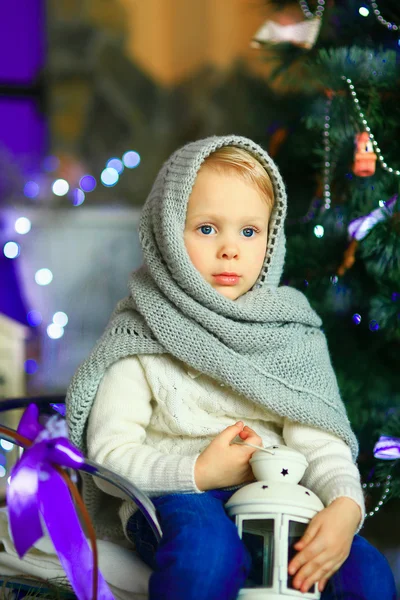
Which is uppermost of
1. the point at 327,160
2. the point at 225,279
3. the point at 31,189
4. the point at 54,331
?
the point at 327,160

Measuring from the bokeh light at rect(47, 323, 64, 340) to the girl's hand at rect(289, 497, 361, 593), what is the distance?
1.84 metres

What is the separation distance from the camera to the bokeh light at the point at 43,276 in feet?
9.36

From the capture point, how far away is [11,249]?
2.82m

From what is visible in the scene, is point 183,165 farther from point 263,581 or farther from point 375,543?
point 375,543

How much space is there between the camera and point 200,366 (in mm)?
1296

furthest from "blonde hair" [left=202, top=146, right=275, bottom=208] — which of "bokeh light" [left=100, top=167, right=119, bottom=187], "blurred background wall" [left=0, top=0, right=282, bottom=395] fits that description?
"bokeh light" [left=100, top=167, right=119, bottom=187]

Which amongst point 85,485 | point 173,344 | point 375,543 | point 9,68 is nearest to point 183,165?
point 173,344

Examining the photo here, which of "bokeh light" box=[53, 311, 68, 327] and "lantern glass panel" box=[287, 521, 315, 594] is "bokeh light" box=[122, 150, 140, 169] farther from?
"lantern glass panel" box=[287, 521, 315, 594]

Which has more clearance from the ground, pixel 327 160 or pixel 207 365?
pixel 327 160

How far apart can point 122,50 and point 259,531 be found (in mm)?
2356

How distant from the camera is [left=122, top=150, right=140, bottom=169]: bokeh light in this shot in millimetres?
3037

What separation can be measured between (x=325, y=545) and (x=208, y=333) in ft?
1.28

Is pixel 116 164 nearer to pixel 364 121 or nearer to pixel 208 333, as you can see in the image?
pixel 364 121

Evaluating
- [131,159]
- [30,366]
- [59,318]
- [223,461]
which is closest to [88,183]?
[131,159]
